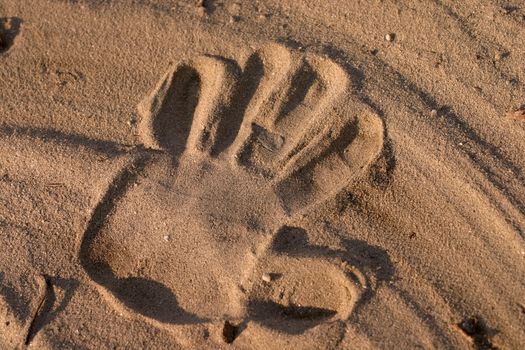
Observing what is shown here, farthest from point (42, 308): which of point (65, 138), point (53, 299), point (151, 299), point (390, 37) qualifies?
point (390, 37)

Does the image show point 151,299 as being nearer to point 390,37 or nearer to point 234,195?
point 234,195

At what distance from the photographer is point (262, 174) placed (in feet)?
9.12

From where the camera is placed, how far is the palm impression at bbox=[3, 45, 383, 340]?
2652 millimetres

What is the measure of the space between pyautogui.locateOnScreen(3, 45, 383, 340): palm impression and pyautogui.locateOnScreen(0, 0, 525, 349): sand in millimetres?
10

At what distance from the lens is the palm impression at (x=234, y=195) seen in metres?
2.65

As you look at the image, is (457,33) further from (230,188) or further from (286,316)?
(286,316)

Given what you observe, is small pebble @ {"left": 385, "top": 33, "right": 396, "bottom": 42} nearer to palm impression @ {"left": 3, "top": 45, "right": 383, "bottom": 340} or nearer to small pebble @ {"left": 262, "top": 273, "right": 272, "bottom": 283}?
palm impression @ {"left": 3, "top": 45, "right": 383, "bottom": 340}

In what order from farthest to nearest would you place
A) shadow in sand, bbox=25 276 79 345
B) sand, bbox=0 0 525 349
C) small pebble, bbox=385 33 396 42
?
small pebble, bbox=385 33 396 42, shadow in sand, bbox=25 276 79 345, sand, bbox=0 0 525 349

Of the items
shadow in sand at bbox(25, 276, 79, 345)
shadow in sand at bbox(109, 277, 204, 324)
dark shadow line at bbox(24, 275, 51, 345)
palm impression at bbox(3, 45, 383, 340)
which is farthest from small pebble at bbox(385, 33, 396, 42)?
dark shadow line at bbox(24, 275, 51, 345)

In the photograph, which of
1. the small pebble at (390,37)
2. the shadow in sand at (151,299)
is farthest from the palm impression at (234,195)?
the small pebble at (390,37)

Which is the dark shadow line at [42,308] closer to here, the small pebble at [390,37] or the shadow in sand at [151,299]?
the shadow in sand at [151,299]

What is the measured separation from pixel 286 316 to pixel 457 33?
1763 mm

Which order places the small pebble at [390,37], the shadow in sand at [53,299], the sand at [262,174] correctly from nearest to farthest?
the sand at [262,174] < the shadow in sand at [53,299] < the small pebble at [390,37]

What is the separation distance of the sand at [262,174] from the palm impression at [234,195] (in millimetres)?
10
